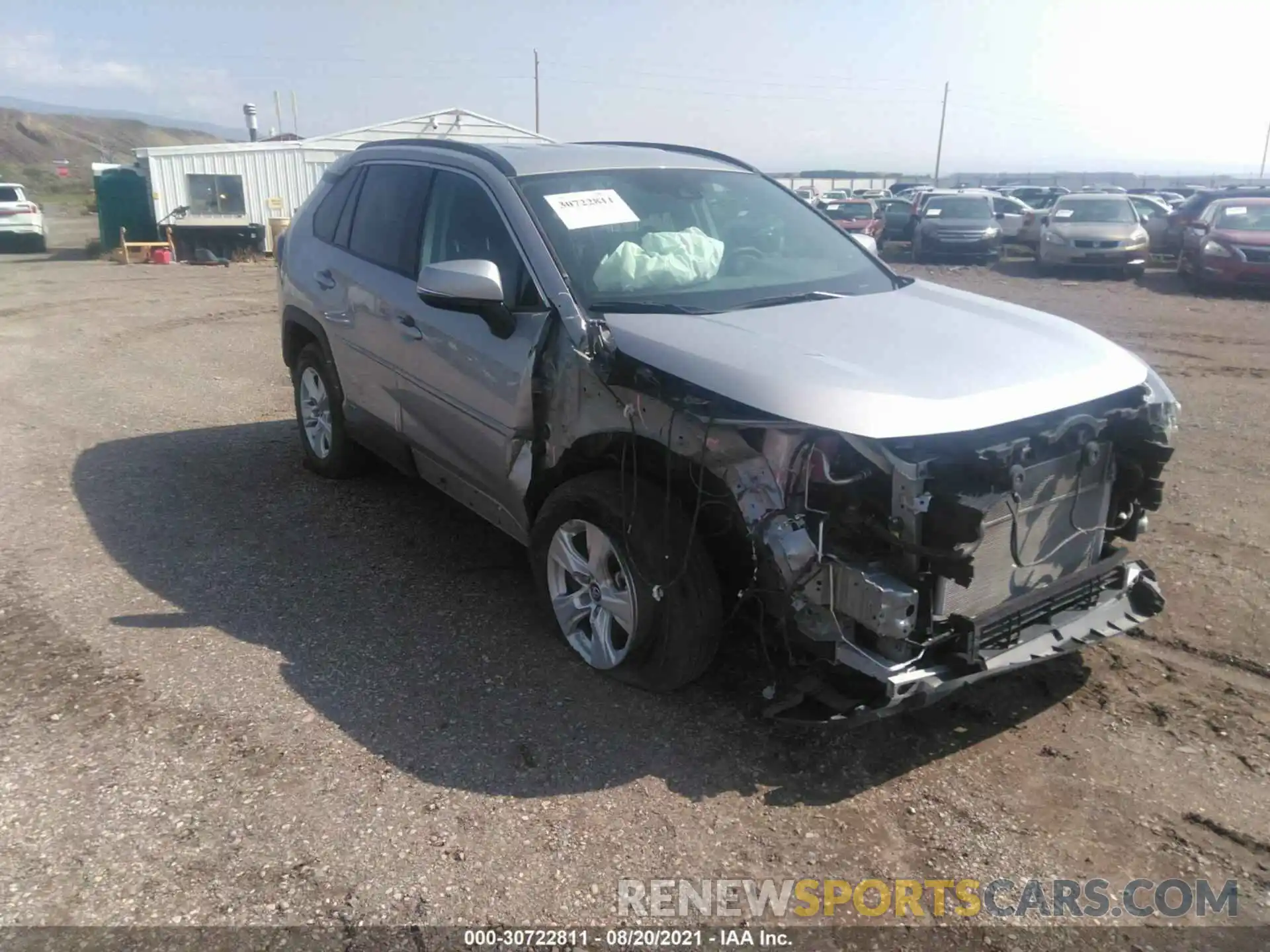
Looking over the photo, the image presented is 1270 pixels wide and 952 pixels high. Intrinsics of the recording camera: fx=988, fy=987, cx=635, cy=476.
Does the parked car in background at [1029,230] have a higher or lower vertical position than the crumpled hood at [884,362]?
lower

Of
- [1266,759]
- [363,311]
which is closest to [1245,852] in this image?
[1266,759]

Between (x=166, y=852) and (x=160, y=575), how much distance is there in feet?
7.27

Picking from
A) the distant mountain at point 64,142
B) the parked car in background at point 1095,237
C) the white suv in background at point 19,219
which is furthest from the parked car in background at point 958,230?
the distant mountain at point 64,142

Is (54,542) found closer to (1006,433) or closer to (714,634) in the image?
(714,634)

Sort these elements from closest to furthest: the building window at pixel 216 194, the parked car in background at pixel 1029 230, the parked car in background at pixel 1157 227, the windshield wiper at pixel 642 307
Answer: the windshield wiper at pixel 642 307, the parked car in background at pixel 1157 227, the parked car in background at pixel 1029 230, the building window at pixel 216 194

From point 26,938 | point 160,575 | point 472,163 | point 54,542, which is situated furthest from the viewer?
point 54,542

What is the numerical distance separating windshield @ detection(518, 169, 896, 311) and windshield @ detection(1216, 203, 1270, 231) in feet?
48.8

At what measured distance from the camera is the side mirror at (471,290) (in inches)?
148

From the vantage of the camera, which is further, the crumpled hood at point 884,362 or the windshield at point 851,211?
the windshield at point 851,211

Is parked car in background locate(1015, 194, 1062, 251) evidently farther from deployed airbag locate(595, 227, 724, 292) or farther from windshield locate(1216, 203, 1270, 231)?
deployed airbag locate(595, 227, 724, 292)

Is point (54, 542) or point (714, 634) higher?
point (714, 634)

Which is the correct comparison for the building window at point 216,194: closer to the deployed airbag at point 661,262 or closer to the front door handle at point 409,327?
the front door handle at point 409,327

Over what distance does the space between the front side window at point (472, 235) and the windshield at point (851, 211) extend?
884 inches

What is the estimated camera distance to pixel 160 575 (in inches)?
191
